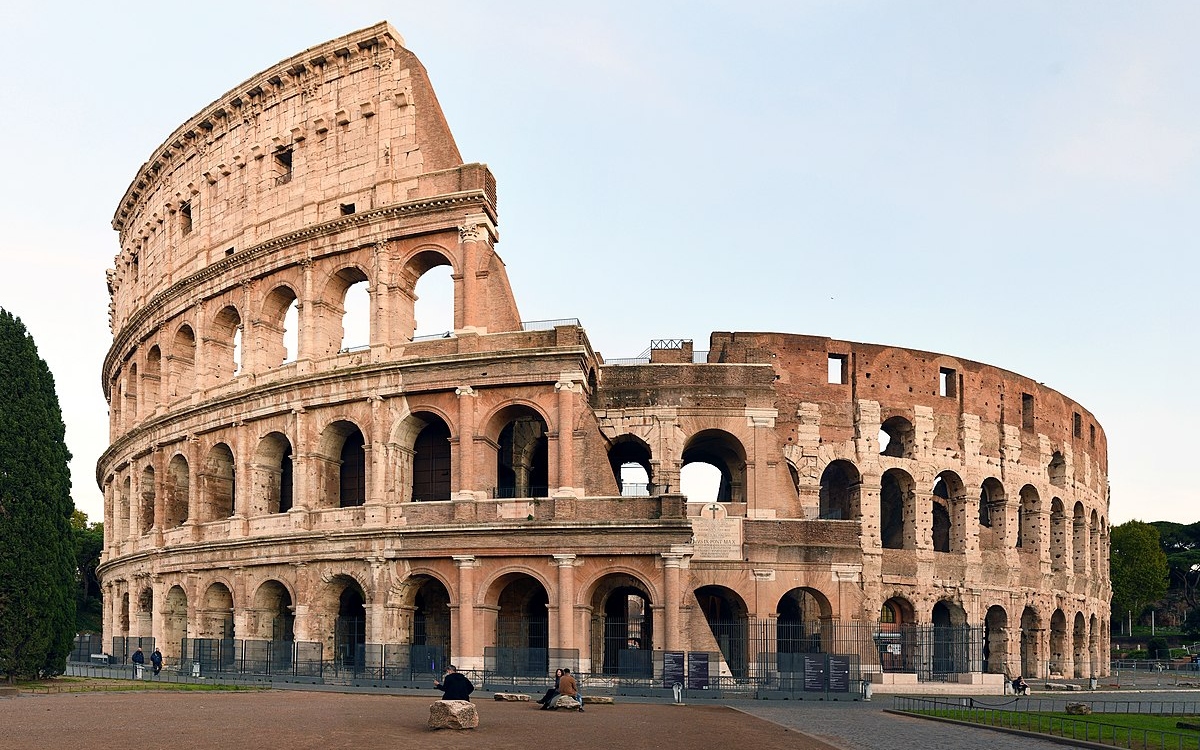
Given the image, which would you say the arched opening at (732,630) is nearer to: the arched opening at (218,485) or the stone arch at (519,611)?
the stone arch at (519,611)

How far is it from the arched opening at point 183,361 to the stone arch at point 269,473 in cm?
537

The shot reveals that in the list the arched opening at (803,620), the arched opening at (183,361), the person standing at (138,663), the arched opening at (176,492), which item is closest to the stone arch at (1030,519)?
the arched opening at (803,620)

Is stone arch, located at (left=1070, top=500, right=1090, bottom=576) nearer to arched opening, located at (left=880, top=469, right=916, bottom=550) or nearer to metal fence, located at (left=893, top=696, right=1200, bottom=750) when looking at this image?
arched opening, located at (left=880, top=469, right=916, bottom=550)

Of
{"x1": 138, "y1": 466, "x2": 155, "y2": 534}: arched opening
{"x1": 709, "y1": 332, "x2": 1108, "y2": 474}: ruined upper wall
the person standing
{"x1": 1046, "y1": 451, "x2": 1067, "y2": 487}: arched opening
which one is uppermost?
{"x1": 709, "y1": 332, "x2": 1108, "y2": 474}: ruined upper wall

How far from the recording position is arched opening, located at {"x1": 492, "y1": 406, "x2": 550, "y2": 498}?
101ft

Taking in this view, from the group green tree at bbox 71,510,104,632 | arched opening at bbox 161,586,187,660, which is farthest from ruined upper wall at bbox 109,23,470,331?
green tree at bbox 71,510,104,632

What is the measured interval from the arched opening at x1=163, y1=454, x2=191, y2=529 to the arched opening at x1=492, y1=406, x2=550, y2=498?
1125cm

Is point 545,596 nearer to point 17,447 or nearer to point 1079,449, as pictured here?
point 17,447

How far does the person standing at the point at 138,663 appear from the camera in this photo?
3127 centimetres

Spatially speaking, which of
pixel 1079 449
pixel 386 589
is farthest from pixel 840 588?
pixel 1079 449

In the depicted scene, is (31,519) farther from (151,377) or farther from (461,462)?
(151,377)

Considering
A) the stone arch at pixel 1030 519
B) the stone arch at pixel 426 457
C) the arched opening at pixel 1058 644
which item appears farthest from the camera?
the arched opening at pixel 1058 644

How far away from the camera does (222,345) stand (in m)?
35.6

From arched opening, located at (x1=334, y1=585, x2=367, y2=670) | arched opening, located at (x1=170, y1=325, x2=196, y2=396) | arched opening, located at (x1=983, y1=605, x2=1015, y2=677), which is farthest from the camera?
arched opening, located at (x1=983, y1=605, x2=1015, y2=677)
